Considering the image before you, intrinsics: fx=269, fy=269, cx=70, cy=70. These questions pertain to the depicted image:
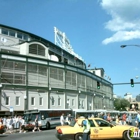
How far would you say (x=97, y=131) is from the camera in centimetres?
1593

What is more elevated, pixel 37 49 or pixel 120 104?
pixel 37 49

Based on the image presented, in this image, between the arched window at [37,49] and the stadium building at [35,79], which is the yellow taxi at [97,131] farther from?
the arched window at [37,49]

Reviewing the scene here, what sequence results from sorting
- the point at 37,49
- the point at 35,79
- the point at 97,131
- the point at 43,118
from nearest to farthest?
1. the point at 97,131
2. the point at 43,118
3. the point at 35,79
4. the point at 37,49

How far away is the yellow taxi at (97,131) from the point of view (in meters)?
15.7

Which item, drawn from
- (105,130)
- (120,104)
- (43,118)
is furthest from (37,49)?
(120,104)

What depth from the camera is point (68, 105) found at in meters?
57.2

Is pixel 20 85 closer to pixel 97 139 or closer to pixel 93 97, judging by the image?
pixel 93 97

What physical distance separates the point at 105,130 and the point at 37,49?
42.2 meters

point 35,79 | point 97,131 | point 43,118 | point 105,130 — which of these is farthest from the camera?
point 35,79

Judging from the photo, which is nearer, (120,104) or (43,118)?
(43,118)

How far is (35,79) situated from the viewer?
164 ft

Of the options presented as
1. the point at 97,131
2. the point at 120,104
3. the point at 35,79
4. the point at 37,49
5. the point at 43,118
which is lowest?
the point at 43,118

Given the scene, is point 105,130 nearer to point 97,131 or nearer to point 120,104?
point 97,131

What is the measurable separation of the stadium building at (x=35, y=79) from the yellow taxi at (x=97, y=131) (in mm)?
21683
